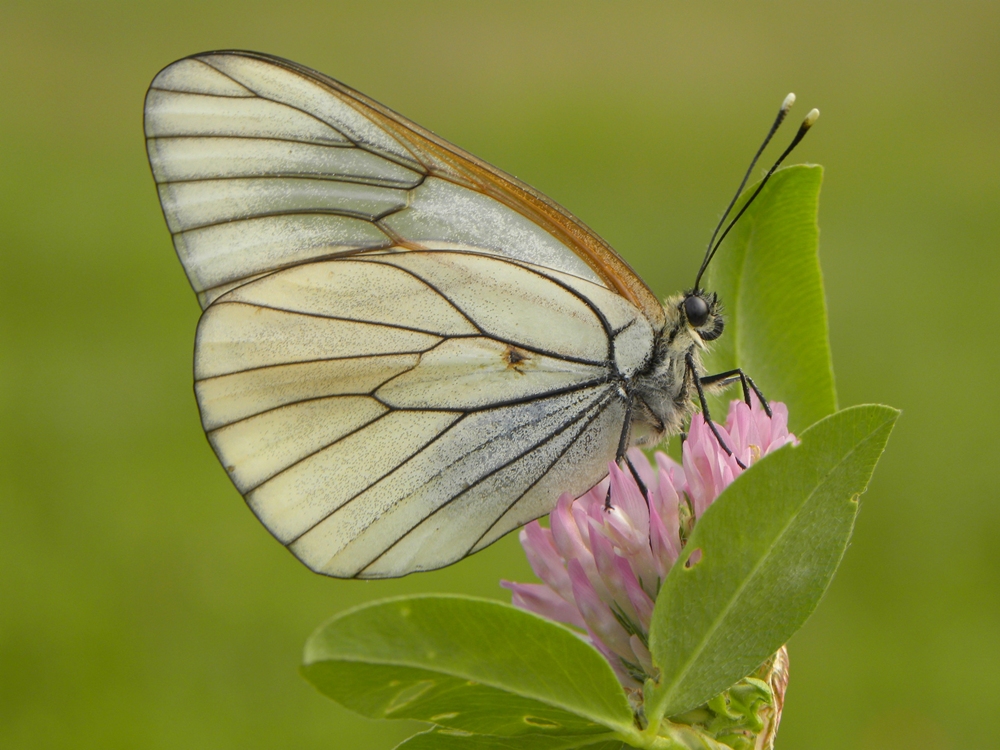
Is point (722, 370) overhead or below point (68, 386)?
below

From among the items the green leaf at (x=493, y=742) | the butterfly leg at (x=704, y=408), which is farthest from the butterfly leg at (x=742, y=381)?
the green leaf at (x=493, y=742)

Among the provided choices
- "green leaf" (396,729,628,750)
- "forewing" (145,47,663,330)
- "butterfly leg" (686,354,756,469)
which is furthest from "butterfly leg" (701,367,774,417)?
"green leaf" (396,729,628,750)

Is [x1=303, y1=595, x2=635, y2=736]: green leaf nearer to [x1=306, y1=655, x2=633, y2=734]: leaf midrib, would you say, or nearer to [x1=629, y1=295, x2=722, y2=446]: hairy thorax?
[x1=306, y1=655, x2=633, y2=734]: leaf midrib

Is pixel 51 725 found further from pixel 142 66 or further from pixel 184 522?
pixel 142 66

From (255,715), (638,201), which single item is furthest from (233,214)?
(638,201)

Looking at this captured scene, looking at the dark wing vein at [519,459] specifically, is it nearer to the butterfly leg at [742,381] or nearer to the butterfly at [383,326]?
the butterfly at [383,326]

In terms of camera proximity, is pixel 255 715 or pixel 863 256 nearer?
pixel 255 715

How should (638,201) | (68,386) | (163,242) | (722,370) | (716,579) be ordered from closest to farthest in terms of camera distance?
(716,579)
(722,370)
(68,386)
(163,242)
(638,201)
